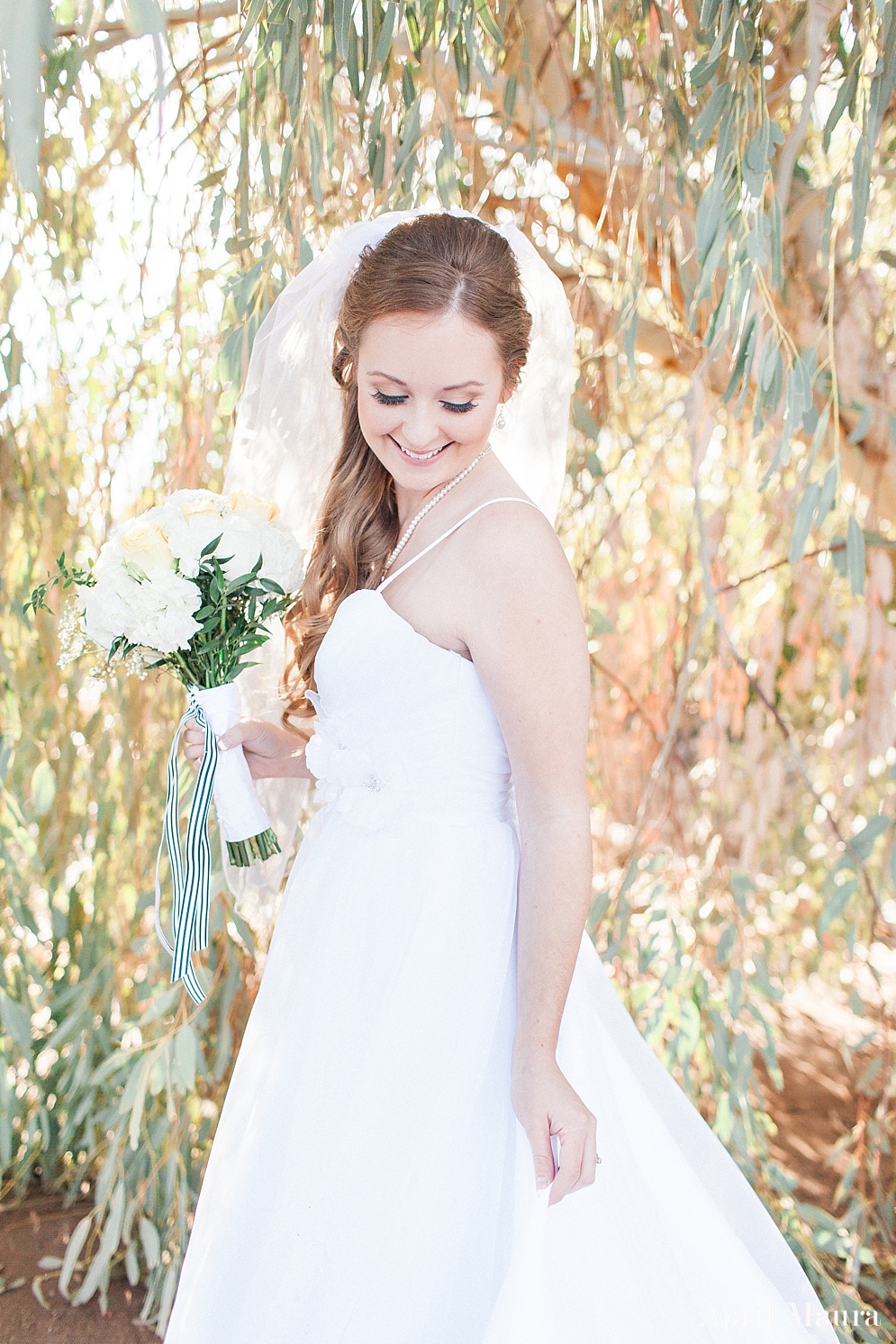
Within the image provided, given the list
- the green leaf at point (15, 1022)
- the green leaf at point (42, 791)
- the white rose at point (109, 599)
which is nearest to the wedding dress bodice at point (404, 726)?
the white rose at point (109, 599)

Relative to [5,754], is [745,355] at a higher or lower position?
higher

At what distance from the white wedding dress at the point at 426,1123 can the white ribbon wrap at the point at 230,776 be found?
9 centimetres

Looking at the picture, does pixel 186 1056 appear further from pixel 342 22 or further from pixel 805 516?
pixel 342 22

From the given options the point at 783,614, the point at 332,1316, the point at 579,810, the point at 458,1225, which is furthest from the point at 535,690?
the point at 783,614

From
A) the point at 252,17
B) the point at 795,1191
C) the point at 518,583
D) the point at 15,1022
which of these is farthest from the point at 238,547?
the point at 795,1191

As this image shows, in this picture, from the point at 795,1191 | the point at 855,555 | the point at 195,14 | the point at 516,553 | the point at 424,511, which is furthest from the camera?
the point at 795,1191

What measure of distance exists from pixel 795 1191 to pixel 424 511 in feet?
5.95

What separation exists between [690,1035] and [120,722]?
44.7 inches

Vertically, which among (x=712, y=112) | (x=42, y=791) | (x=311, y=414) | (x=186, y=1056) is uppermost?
(x=712, y=112)

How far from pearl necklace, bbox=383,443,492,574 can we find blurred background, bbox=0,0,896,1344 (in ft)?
1.57

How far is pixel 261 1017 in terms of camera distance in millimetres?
1282

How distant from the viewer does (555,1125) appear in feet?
3.28

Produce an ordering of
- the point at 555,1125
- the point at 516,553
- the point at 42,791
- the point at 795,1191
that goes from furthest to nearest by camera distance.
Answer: the point at 795,1191 → the point at 42,791 → the point at 516,553 → the point at 555,1125

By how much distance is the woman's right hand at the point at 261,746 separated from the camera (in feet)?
4.40
